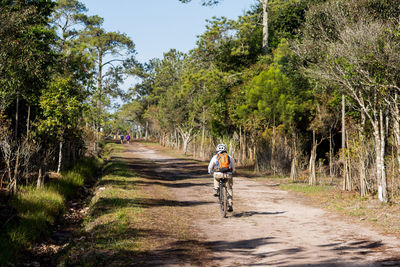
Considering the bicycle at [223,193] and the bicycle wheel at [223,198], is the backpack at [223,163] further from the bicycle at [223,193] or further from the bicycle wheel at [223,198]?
the bicycle wheel at [223,198]

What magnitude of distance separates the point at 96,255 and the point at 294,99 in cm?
1649

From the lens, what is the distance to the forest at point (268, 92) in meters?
12.5

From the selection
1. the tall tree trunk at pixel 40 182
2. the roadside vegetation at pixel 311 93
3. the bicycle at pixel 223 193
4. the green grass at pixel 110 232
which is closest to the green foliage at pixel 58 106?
the tall tree trunk at pixel 40 182

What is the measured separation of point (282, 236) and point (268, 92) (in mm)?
14310

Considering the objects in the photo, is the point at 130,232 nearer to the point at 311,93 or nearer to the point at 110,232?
the point at 110,232

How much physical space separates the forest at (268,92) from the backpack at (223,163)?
4.94 metres

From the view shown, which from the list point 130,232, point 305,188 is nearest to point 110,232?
point 130,232

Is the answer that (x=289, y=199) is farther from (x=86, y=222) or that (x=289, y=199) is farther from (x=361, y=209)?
(x=86, y=222)

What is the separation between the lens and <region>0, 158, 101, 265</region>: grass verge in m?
9.09

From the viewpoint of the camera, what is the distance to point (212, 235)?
29.0ft

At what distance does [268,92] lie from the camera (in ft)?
72.5

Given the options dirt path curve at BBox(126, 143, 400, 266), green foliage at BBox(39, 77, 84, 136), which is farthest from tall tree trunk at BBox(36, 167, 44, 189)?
dirt path curve at BBox(126, 143, 400, 266)

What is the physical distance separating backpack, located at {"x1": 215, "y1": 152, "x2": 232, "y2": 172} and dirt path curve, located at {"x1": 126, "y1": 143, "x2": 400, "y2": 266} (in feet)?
4.44

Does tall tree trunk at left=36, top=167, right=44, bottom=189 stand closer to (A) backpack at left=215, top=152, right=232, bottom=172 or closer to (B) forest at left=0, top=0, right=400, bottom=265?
(B) forest at left=0, top=0, right=400, bottom=265
